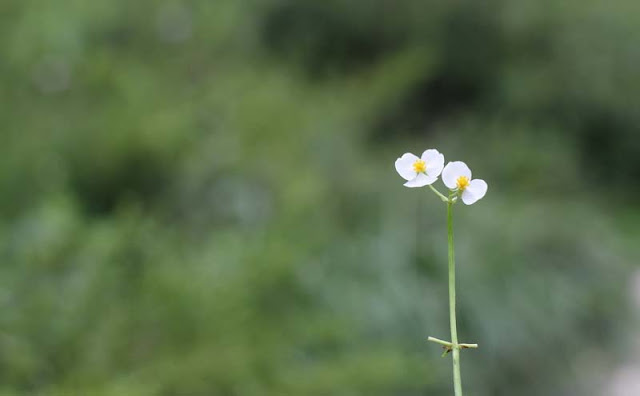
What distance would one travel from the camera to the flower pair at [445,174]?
39 cm

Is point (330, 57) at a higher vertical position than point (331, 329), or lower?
higher

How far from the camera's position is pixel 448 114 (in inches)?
185

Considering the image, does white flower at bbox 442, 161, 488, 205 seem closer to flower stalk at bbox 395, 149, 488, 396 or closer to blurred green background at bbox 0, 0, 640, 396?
flower stalk at bbox 395, 149, 488, 396

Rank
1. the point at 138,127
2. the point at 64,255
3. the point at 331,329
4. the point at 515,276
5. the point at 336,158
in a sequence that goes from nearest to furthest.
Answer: the point at 64,255
the point at 331,329
the point at 138,127
the point at 515,276
the point at 336,158

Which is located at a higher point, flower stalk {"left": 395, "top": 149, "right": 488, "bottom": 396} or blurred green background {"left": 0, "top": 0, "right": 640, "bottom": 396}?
blurred green background {"left": 0, "top": 0, "right": 640, "bottom": 396}

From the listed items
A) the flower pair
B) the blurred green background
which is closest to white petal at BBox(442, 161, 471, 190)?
the flower pair

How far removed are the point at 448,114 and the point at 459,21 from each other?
52 centimetres

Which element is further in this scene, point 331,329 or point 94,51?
point 94,51

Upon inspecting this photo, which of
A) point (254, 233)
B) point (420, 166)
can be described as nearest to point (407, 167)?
point (420, 166)

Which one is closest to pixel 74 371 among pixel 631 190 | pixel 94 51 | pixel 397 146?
pixel 94 51

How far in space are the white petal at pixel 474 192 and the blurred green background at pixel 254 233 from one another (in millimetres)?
1100

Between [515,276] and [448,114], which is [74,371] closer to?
[515,276]

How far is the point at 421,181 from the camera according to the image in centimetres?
38

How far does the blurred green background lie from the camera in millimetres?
1599
